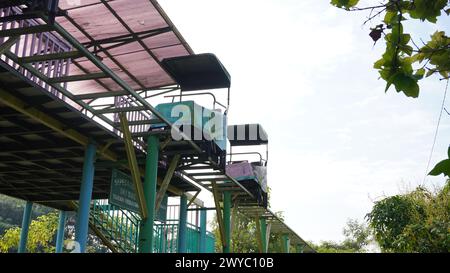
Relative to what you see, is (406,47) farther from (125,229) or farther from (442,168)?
(125,229)

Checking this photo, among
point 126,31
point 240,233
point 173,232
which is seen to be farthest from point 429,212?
point 240,233

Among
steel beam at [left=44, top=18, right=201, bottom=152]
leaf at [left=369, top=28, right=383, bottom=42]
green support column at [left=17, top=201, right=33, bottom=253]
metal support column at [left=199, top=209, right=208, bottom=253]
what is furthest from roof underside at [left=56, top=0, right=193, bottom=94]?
green support column at [left=17, top=201, right=33, bottom=253]

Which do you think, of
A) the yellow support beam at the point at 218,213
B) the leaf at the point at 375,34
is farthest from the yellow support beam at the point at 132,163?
the leaf at the point at 375,34

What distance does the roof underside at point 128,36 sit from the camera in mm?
9391

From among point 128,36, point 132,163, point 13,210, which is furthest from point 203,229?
point 13,210

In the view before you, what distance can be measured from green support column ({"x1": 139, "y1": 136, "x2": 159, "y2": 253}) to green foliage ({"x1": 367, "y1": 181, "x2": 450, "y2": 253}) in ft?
26.7

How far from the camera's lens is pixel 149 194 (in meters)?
9.19

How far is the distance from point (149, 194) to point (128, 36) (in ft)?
12.1
